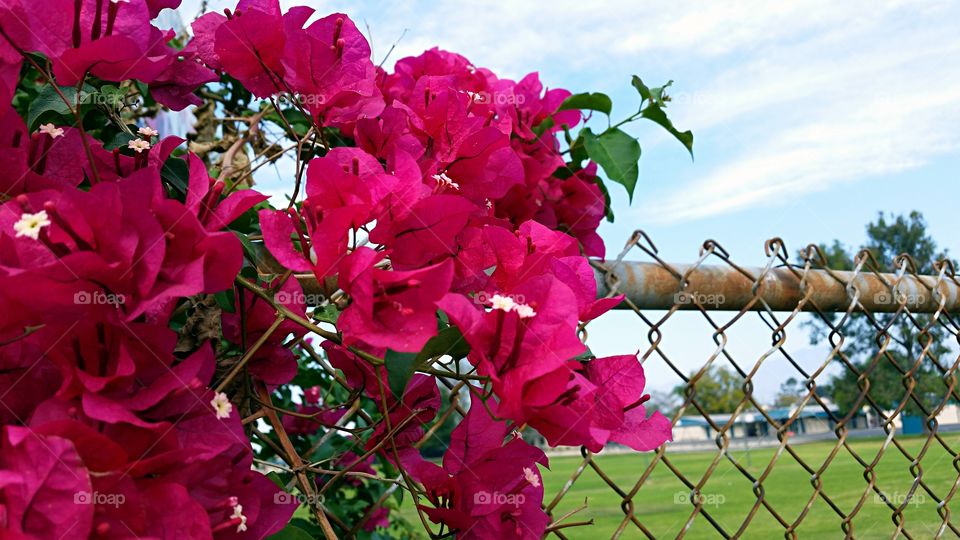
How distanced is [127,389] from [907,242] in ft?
137

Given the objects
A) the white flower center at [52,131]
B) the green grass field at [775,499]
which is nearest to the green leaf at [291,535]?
the green grass field at [775,499]

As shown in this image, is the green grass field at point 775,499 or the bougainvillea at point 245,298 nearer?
the bougainvillea at point 245,298

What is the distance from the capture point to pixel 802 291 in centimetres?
132

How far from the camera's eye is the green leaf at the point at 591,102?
3.73 feet

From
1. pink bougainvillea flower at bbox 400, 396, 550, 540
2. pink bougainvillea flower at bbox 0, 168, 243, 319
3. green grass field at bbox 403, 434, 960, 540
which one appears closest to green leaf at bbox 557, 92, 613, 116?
green grass field at bbox 403, 434, 960, 540

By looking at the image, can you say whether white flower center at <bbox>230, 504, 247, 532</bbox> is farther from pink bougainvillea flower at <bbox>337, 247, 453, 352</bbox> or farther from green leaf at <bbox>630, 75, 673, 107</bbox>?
green leaf at <bbox>630, 75, 673, 107</bbox>

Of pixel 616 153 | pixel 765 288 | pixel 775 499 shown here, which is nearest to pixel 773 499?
pixel 775 499

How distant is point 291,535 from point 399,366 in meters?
0.18

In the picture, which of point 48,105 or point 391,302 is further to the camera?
point 48,105

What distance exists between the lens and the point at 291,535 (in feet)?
1.86

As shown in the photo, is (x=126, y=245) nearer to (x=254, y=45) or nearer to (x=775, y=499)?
(x=254, y=45)

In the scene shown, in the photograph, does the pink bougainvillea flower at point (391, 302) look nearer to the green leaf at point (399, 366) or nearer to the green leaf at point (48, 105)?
the green leaf at point (399, 366)

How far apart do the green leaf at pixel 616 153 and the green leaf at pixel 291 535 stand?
66cm

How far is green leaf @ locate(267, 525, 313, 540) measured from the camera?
0.57 meters
